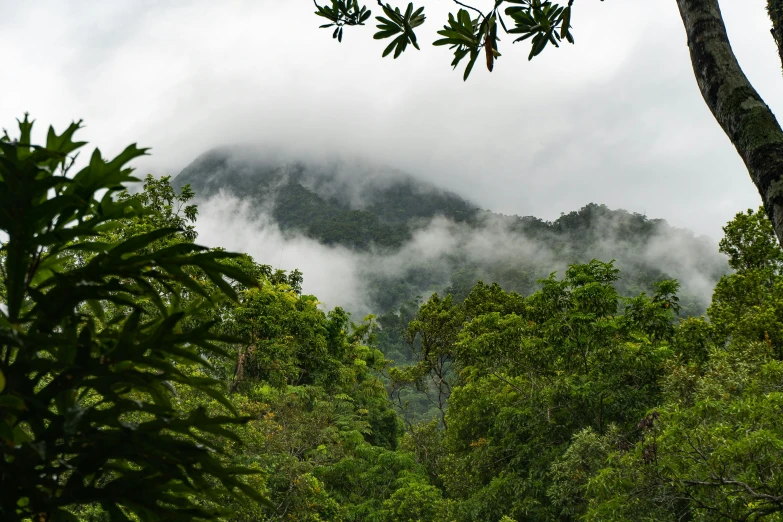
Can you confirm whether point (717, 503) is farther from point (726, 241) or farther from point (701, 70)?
point (726, 241)

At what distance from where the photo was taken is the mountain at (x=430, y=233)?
46.2 m

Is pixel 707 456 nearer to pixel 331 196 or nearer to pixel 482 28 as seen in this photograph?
pixel 482 28

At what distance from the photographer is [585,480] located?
715cm

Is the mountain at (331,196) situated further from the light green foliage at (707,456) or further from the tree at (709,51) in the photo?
the tree at (709,51)

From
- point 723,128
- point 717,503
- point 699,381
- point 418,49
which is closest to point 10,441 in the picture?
point 723,128

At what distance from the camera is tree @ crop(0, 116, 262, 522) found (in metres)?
0.73

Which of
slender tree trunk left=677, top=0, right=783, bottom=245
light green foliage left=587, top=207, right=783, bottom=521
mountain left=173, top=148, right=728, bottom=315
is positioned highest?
mountain left=173, top=148, right=728, bottom=315

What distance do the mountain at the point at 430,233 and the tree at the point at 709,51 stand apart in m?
13.3

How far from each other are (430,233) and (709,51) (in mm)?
72540

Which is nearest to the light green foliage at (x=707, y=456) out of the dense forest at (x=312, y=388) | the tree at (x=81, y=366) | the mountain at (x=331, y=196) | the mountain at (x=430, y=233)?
the dense forest at (x=312, y=388)

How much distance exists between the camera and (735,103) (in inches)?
54.6

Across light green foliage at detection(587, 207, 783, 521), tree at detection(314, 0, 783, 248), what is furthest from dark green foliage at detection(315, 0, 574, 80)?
light green foliage at detection(587, 207, 783, 521)

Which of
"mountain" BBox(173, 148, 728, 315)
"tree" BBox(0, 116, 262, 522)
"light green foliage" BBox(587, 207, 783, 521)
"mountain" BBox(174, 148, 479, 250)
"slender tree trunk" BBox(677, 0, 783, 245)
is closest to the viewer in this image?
"tree" BBox(0, 116, 262, 522)

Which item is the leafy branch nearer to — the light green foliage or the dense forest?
the dense forest
